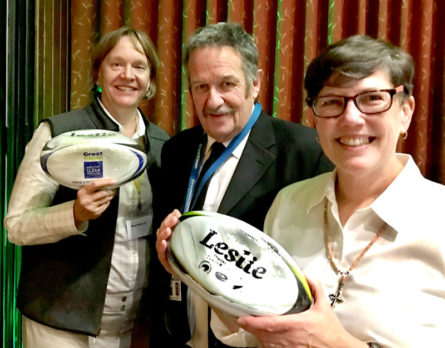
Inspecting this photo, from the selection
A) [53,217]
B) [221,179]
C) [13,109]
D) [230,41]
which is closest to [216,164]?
[221,179]

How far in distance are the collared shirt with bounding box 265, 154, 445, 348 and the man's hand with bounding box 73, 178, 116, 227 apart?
591 mm

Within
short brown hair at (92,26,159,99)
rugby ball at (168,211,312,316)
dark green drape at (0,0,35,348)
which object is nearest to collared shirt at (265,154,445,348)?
rugby ball at (168,211,312,316)

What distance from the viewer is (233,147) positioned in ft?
4.70

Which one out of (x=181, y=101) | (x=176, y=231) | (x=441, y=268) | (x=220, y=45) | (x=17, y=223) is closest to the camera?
(x=441, y=268)

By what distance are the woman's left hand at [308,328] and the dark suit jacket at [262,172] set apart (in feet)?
1.56

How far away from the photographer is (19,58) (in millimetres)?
2312

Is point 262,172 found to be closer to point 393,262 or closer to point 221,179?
point 221,179

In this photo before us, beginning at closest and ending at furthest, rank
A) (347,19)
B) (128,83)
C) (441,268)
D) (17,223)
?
(441,268) → (17,223) → (128,83) → (347,19)

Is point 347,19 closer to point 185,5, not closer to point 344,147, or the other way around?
point 185,5

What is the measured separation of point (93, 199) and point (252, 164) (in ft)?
1.52

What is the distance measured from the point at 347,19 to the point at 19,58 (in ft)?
5.03

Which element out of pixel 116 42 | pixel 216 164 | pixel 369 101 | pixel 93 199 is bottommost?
pixel 93 199

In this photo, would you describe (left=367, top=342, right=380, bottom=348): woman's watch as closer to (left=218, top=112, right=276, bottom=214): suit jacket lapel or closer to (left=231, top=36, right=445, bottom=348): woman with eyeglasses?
(left=231, top=36, right=445, bottom=348): woman with eyeglasses

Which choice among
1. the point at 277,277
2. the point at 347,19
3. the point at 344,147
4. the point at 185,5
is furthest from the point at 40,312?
the point at 347,19
